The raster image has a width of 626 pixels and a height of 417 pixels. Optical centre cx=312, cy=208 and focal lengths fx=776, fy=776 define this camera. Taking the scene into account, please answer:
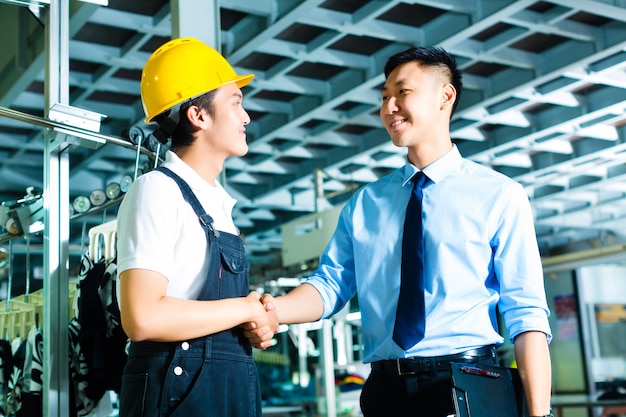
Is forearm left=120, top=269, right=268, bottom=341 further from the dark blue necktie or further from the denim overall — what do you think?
the dark blue necktie

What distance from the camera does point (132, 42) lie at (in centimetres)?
598

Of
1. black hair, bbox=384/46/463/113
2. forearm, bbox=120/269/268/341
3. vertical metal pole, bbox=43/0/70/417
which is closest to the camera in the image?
forearm, bbox=120/269/268/341

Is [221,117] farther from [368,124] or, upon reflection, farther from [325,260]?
[368,124]

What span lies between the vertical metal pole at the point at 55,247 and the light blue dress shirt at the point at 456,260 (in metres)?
1.14

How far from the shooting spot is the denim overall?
1.69 m

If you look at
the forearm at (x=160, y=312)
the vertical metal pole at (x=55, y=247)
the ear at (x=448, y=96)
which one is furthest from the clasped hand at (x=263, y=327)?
the vertical metal pole at (x=55, y=247)

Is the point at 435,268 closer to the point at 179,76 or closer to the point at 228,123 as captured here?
the point at 228,123

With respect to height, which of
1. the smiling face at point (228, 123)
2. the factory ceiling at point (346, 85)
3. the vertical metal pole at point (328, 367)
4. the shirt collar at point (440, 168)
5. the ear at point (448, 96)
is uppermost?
the factory ceiling at point (346, 85)

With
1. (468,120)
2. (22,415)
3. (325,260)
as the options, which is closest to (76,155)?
(468,120)

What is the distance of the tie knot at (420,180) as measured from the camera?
2.03m

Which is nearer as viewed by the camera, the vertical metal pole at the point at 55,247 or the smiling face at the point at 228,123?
the smiling face at the point at 228,123

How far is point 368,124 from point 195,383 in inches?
261

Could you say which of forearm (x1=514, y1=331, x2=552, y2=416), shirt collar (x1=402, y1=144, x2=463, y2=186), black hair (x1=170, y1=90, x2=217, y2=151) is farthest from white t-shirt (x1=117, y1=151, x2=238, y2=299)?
forearm (x1=514, y1=331, x2=552, y2=416)

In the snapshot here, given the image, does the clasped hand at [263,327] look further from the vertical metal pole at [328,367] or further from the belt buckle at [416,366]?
the vertical metal pole at [328,367]
